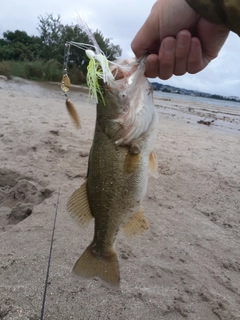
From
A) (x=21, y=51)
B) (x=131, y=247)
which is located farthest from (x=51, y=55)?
(x=131, y=247)

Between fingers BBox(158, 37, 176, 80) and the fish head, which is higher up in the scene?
fingers BBox(158, 37, 176, 80)

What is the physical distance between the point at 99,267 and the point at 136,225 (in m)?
0.43

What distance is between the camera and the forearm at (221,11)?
5.34 feet

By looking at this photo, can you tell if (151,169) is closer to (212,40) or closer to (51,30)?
(212,40)

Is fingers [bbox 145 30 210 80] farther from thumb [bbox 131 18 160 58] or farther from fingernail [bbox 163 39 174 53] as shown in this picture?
thumb [bbox 131 18 160 58]

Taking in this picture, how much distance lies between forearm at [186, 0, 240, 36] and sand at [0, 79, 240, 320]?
3.66 ft

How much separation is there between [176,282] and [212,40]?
78.6 inches

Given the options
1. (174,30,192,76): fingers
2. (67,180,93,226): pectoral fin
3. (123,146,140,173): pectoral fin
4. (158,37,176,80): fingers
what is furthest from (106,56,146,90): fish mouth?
(67,180,93,226): pectoral fin

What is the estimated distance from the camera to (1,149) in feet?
16.9

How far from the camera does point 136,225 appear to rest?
2.42 meters

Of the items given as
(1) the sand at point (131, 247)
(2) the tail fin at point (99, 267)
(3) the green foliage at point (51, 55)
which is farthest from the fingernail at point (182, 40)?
(3) the green foliage at point (51, 55)

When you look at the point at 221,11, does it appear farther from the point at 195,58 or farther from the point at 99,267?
the point at 99,267

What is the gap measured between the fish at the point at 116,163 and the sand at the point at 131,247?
33cm

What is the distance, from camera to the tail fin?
7.27ft
